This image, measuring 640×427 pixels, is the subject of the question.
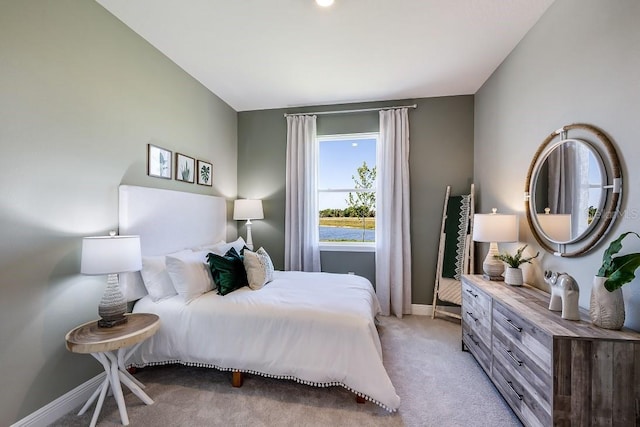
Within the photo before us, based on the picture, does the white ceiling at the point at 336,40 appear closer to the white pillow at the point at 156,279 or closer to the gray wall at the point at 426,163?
the gray wall at the point at 426,163

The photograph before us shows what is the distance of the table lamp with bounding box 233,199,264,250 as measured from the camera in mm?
3926

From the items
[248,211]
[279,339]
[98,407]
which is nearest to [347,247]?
[248,211]

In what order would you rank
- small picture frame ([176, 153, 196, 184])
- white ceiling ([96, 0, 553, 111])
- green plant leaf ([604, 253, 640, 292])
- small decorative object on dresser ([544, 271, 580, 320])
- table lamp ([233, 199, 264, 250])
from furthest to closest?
1. table lamp ([233, 199, 264, 250])
2. small picture frame ([176, 153, 196, 184])
3. white ceiling ([96, 0, 553, 111])
4. small decorative object on dresser ([544, 271, 580, 320])
5. green plant leaf ([604, 253, 640, 292])

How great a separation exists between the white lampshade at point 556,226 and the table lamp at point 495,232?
262 millimetres

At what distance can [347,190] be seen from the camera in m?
4.18

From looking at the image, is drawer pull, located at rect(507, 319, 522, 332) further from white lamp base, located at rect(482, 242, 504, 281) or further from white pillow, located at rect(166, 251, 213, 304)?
white pillow, located at rect(166, 251, 213, 304)

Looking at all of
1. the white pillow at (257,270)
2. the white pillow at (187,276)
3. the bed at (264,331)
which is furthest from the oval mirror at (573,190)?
the white pillow at (187,276)

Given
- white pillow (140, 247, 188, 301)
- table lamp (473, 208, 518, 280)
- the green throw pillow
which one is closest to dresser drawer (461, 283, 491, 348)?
table lamp (473, 208, 518, 280)

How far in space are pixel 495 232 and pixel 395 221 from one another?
1382 mm

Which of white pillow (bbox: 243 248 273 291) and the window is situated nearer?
white pillow (bbox: 243 248 273 291)

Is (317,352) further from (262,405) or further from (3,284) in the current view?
(3,284)

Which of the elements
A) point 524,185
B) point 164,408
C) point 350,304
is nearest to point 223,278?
point 164,408

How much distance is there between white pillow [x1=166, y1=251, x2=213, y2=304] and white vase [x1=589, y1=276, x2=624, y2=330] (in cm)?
268

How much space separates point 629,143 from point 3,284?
11.8 ft
